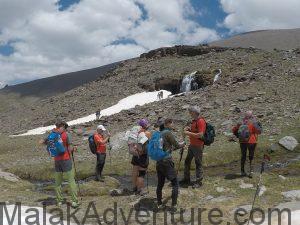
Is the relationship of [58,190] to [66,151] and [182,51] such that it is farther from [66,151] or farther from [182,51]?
[182,51]

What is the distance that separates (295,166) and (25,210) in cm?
1693

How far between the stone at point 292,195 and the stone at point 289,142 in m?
15.1

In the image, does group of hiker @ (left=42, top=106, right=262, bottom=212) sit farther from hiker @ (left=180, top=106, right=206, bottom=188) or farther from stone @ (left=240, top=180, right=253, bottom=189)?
stone @ (left=240, top=180, right=253, bottom=189)

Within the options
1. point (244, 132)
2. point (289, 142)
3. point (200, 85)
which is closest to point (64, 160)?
point (244, 132)

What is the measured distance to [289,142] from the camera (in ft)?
105

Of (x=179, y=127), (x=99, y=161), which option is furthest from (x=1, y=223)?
(x=179, y=127)

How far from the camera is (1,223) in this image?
13969 mm

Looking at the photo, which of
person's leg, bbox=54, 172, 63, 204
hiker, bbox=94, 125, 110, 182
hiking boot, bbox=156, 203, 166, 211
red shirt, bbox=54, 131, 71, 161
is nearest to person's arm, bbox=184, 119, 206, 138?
hiking boot, bbox=156, 203, 166, 211

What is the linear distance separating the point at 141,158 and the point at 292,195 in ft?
19.2

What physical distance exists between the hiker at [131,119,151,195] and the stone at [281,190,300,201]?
5404 millimetres

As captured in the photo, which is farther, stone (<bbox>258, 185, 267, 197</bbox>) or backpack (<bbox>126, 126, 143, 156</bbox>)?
backpack (<bbox>126, 126, 143, 156</bbox>)

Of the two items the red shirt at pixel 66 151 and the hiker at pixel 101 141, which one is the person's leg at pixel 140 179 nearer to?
the red shirt at pixel 66 151

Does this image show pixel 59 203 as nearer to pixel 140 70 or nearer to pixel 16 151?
pixel 16 151

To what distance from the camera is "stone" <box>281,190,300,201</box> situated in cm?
1652
